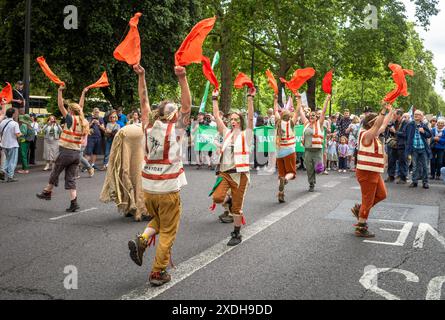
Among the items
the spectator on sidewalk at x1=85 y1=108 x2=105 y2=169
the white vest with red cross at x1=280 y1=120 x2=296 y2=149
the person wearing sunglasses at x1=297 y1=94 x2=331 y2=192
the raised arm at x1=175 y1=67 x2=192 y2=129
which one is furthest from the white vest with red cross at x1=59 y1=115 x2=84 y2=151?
the spectator on sidewalk at x1=85 y1=108 x2=105 y2=169

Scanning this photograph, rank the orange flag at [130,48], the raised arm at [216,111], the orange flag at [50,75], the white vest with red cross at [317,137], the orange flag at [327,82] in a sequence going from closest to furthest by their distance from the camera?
the orange flag at [130,48] → the raised arm at [216,111] → the orange flag at [50,75] → the orange flag at [327,82] → the white vest with red cross at [317,137]

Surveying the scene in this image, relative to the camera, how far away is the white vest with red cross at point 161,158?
4.98 metres

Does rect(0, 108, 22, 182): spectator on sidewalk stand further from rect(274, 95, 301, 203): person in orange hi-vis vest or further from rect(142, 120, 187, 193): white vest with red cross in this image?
rect(142, 120, 187, 193): white vest with red cross

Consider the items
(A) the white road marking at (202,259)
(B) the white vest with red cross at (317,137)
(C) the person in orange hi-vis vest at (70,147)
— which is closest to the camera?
(A) the white road marking at (202,259)

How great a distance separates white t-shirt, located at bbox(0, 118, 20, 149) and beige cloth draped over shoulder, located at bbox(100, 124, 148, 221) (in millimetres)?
5835

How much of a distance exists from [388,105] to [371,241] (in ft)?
6.14

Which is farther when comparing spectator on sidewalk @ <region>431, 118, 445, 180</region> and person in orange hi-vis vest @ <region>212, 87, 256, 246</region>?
spectator on sidewalk @ <region>431, 118, 445, 180</region>

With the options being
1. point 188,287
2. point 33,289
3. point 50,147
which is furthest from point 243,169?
point 50,147

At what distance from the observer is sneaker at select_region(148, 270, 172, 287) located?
4820 millimetres

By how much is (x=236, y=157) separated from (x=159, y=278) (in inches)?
96.4

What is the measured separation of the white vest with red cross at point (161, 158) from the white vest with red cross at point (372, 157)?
10.6 feet

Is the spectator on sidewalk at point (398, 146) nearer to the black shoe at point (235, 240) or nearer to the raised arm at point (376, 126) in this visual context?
the raised arm at point (376, 126)

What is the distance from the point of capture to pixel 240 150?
22.7 ft

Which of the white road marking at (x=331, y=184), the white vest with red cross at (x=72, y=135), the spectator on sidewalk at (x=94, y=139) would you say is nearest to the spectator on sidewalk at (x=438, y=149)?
the white road marking at (x=331, y=184)
